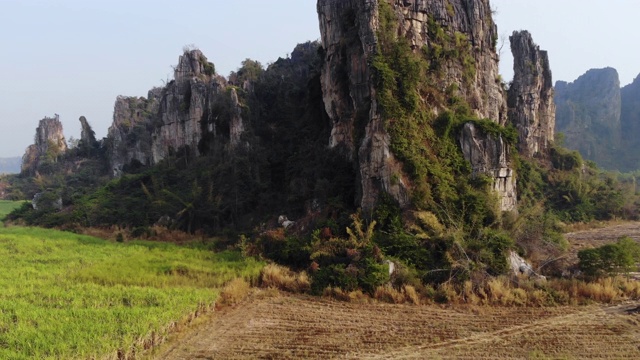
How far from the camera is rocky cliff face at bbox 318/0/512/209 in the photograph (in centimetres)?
1456

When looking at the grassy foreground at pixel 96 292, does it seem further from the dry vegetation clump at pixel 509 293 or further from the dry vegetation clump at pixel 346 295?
the dry vegetation clump at pixel 509 293

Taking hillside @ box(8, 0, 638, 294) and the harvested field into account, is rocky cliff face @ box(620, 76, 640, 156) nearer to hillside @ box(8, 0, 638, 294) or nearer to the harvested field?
hillside @ box(8, 0, 638, 294)

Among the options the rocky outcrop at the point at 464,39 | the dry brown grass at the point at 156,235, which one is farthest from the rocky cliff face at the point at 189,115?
the rocky outcrop at the point at 464,39

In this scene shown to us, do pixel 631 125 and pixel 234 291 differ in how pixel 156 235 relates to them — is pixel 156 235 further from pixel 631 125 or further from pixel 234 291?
pixel 631 125

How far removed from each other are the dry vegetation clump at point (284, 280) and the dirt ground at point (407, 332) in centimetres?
76

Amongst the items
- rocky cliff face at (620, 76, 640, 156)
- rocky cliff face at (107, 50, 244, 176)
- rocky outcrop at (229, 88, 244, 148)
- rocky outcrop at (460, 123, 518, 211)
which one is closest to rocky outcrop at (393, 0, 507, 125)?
rocky outcrop at (460, 123, 518, 211)

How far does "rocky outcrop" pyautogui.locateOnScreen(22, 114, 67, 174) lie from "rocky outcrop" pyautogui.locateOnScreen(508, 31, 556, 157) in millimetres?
53006

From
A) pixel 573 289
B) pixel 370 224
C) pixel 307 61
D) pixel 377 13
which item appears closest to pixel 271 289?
pixel 370 224

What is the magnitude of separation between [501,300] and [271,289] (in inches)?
261

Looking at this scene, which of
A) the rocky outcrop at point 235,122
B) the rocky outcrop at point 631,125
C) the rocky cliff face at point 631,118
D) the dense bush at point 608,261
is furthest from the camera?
the rocky cliff face at point 631,118

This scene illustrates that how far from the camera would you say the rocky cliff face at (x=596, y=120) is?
5844 centimetres

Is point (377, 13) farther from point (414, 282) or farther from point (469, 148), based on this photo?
point (414, 282)

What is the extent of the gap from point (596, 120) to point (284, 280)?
234 ft

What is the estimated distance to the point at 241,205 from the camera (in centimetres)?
2112
